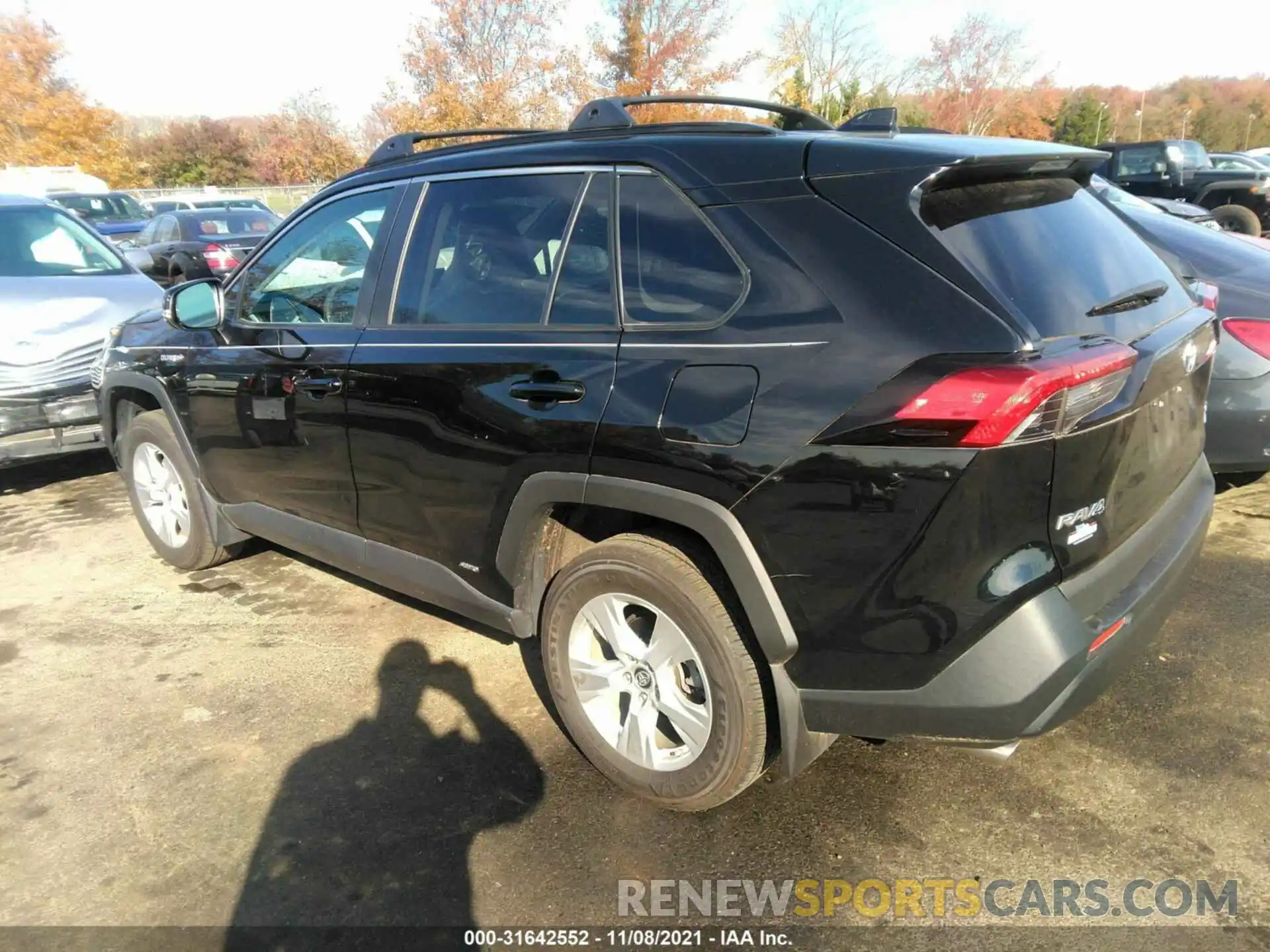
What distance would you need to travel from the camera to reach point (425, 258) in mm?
3105

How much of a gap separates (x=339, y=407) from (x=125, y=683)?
4.70 ft

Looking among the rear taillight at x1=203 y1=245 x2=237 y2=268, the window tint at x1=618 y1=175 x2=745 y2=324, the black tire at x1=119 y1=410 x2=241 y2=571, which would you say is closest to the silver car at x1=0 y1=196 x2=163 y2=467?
the black tire at x1=119 y1=410 x2=241 y2=571

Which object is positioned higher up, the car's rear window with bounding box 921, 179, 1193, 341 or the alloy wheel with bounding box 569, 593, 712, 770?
the car's rear window with bounding box 921, 179, 1193, 341

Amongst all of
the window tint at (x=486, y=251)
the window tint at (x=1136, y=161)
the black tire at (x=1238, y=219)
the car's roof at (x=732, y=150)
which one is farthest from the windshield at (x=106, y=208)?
the black tire at (x=1238, y=219)

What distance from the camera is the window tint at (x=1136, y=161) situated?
1588 centimetres

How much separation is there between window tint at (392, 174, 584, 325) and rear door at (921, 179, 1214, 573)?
1.14 metres

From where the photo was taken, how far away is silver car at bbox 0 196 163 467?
18.0 feet

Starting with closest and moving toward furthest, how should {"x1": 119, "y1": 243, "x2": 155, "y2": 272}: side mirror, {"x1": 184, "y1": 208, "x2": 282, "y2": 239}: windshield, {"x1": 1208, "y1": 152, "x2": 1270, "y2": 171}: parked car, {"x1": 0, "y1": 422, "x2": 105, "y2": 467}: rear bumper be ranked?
{"x1": 0, "y1": 422, "x2": 105, "y2": 467}: rear bumper < {"x1": 119, "y1": 243, "x2": 155, "y2": 272}: side mirror < {"x1": 184, "y1": 208, "x2": 282, "y2": 239}: windshield < {"x1": 1208, "y1": 152, "x2": 1270, "y2": 171}: parked car

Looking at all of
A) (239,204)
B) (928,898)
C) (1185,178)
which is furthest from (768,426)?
(239,204)

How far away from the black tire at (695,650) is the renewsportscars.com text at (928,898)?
A: 26cm

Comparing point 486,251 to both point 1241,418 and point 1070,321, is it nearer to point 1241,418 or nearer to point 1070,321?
point 1070,321

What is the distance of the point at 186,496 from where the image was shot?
4.29 meters

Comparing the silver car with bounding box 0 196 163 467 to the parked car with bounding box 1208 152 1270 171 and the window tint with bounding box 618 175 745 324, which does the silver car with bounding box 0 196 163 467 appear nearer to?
the window tint with bounding box 618 175 745 324

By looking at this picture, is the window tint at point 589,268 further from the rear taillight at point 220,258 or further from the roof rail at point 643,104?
the rear taillight at point 220,258
